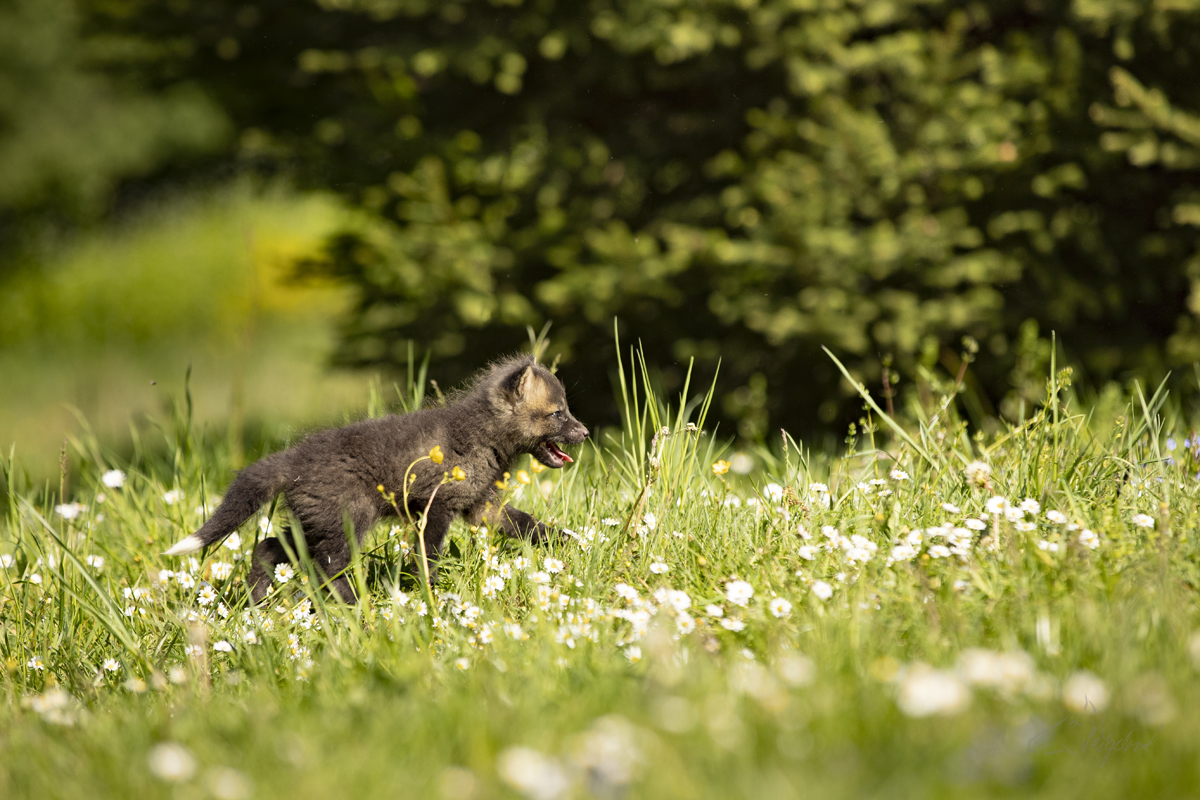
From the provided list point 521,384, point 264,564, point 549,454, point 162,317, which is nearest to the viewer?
point 264,564

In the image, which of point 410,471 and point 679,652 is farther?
point 410,471

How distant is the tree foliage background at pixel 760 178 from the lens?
223 inches

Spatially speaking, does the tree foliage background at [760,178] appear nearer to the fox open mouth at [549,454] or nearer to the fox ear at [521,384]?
the fox open mouth at [549,454]

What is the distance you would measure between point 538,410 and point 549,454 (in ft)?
0.64

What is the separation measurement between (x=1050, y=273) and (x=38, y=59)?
19.5 m

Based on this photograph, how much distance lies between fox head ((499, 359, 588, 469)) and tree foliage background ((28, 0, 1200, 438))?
2100 millimetres

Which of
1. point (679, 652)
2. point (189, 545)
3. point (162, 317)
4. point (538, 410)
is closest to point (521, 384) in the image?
point (538, 410)

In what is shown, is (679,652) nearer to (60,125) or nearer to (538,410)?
(538,410)

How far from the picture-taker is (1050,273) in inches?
228

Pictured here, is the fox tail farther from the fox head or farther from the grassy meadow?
the grassy meadow

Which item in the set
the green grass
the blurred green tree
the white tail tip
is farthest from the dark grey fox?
the blurred green tree

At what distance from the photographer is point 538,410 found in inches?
146

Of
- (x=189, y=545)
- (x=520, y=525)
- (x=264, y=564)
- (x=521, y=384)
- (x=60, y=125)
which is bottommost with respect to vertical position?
(x=264, y=564)

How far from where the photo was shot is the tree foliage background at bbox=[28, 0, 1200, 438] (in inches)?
223
